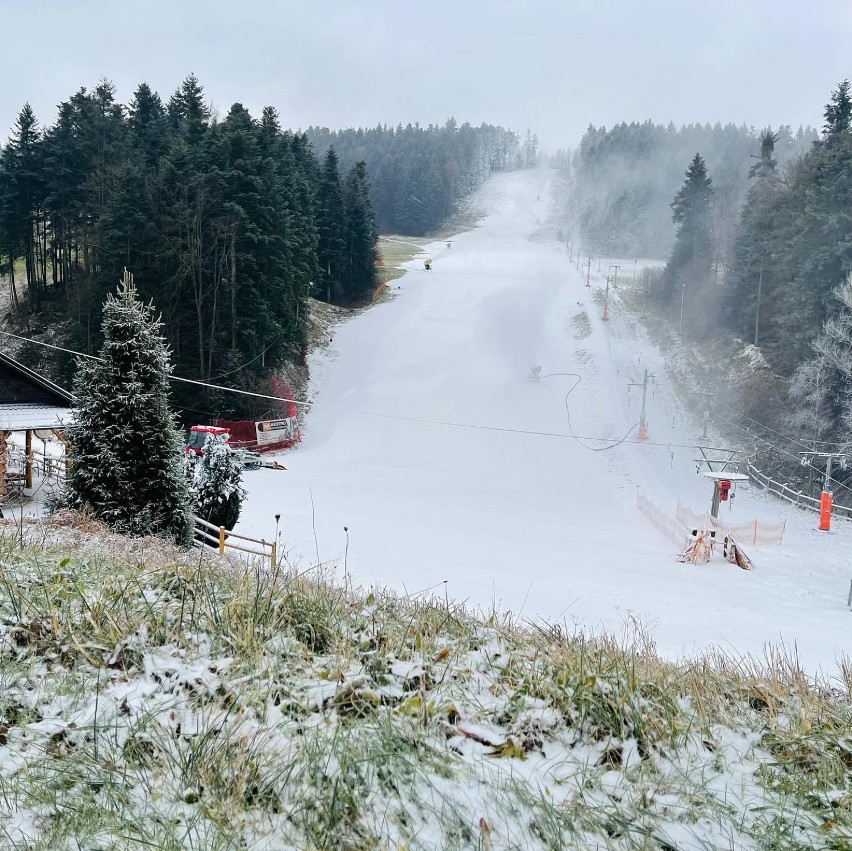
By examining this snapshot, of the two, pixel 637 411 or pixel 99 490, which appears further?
pixel 637 411

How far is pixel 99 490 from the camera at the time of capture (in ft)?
40.4

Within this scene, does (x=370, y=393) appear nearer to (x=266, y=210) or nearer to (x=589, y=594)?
(x=266, y=210)

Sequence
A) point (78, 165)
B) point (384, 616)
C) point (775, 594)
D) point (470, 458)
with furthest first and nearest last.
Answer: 1. point (78, 165)
2. point (470, 458)
3. point (775, 594)
4. point (384, 616)

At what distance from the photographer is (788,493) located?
30.9 meters

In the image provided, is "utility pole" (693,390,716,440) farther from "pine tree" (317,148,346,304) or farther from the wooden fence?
"pine tree" (317,148,346,304)

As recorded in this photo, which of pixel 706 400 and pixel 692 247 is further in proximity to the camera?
pixel 692 247

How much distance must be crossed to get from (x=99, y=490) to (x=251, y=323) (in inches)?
1051

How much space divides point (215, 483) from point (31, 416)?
205 inches

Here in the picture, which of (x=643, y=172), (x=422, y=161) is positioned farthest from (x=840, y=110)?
(x=422, y=161)

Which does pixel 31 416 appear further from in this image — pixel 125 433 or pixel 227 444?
pixel 227 444

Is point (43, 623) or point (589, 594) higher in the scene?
point (43, 623)

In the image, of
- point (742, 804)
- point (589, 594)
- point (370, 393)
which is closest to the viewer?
→ point (742, 804)

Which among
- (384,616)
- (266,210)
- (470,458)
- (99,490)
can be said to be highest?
(266,210)

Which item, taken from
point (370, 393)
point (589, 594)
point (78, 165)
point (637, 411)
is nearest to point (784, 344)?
point (637, 411)
